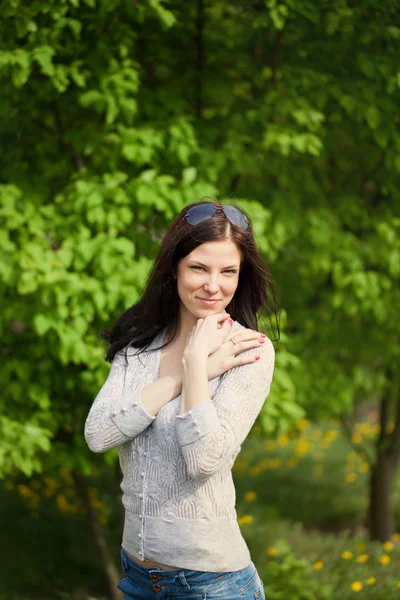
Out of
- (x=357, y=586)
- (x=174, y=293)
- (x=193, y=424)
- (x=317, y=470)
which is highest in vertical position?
(x=174, y=293)

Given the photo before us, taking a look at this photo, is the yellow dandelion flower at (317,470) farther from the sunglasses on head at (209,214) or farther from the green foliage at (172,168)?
the sunglasses on head at (209,214)

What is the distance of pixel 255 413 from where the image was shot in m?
2.04

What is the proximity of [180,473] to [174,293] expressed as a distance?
0.56m

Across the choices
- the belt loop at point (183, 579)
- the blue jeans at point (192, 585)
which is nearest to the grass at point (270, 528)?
the blue jeans at point (192, 585)

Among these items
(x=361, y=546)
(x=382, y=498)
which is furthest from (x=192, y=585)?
(x=382, y=498)

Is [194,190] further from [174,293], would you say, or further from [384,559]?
[384,559]

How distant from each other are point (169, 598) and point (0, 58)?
2.69m

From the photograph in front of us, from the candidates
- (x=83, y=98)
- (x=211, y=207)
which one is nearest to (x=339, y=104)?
(x=83, y=98)

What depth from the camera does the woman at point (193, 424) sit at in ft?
6.43

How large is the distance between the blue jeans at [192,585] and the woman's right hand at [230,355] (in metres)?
0.55

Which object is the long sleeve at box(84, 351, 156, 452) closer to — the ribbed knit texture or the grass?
the ribbed knit texture

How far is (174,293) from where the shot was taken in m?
2.28

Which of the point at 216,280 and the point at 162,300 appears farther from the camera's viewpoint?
the point at 162,300

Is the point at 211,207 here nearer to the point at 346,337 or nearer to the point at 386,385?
the point at 346,337
